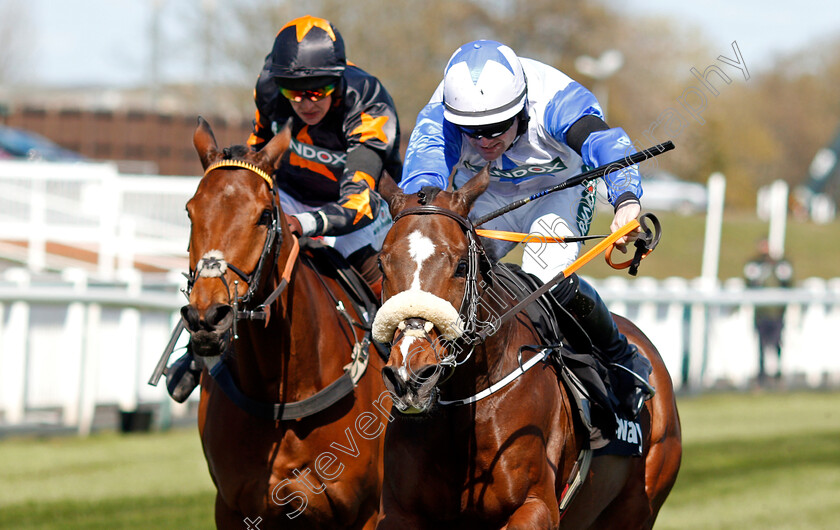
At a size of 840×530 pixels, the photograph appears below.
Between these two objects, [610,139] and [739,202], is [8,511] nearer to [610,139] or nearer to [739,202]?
[610,139]

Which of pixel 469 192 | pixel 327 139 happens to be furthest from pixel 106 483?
pixel 469 192

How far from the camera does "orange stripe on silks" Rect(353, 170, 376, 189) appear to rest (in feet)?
15.1

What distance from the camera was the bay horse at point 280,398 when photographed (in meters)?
3.88

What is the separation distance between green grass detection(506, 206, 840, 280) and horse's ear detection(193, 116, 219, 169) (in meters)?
19.1

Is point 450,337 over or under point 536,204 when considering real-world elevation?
under

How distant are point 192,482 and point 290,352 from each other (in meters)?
3.87

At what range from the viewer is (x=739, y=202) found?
3919 cm

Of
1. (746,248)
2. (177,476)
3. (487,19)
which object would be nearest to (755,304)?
(177,476)

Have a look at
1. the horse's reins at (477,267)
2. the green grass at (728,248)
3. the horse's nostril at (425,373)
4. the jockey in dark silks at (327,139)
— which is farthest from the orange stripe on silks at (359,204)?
the green grass at (728,248)

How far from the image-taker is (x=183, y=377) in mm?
4730

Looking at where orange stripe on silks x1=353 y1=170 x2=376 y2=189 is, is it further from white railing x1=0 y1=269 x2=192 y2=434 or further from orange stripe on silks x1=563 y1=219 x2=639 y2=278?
white railing x1=0 y1=269 x2=192 y2=434

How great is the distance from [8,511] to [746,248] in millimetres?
24130

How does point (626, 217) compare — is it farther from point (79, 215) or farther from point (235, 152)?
point (79, 215)

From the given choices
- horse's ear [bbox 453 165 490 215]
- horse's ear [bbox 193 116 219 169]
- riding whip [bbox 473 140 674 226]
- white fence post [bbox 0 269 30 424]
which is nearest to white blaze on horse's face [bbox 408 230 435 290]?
horse's ear [bbox 453 165 490 215]
